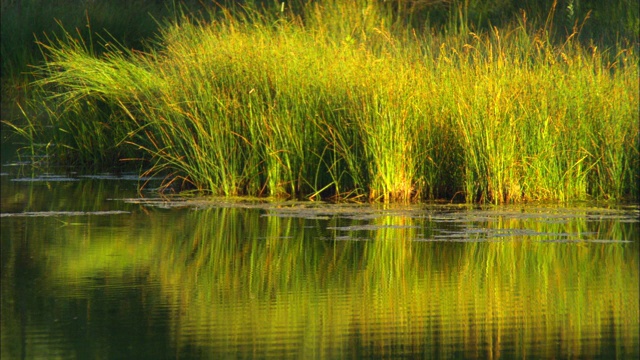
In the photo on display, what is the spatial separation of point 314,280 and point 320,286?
203 millimetres

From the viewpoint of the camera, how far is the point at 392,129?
11094 mm

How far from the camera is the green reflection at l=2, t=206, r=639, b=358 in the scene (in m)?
6.05

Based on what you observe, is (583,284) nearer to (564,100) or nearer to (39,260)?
(39,260)

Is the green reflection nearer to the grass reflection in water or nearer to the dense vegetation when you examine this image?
the grass reflection in water

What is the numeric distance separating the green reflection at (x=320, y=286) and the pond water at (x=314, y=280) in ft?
0.05

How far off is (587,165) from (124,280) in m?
5.45

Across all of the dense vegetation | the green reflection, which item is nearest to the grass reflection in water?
the green reflection

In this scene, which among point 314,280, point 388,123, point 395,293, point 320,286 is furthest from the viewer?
point 388,123

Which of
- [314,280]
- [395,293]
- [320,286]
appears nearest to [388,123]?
[314,280]

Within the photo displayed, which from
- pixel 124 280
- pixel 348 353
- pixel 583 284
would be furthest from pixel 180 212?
pixel 348 353

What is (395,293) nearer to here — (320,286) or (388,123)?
(320,286)

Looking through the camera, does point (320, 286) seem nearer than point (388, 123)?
Yes

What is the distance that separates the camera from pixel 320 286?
7453 millimetres

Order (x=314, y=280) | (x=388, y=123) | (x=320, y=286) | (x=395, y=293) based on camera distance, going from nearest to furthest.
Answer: (x=395, y=293)
(x=320, y=286)
(x=314, y=280)
(x=388, y=123)
